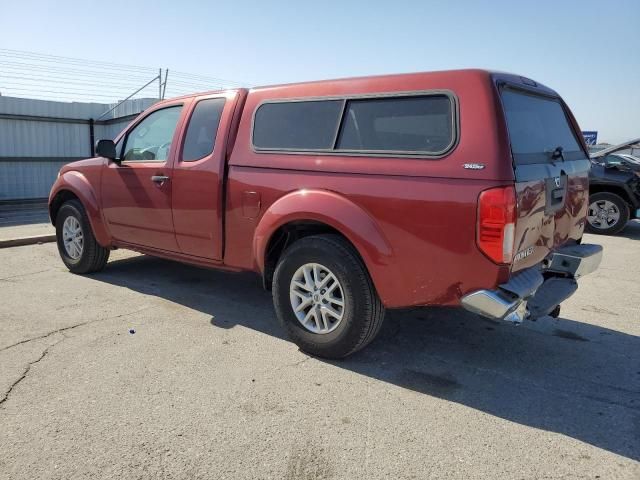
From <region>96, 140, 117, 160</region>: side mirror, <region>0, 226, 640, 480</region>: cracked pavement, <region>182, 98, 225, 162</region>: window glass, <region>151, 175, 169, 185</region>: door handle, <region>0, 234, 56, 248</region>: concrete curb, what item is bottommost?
<region>0, 234, 56, 248</region>: concrete curb

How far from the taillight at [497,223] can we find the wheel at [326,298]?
0.87 metres

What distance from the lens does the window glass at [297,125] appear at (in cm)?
391

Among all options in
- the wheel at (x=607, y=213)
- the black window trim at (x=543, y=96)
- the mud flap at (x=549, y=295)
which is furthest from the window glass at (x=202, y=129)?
the wheel at (x=607, y=213)

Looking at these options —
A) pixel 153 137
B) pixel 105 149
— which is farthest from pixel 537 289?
pixel 105 149

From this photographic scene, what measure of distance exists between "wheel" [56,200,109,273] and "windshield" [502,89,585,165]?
4.59 metres

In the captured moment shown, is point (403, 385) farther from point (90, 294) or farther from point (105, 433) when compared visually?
point (90, 294)

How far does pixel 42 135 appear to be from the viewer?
13.6 metres

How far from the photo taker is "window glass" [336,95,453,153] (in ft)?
11.0

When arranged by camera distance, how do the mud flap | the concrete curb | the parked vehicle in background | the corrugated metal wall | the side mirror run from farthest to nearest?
the corrugated metal wall
the parked vehicle in background
the concrete curb
the side mirror
the mud flap

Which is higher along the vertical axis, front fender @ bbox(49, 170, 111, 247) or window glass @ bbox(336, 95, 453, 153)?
window glass @ bbox(336, 95, 453, 153)

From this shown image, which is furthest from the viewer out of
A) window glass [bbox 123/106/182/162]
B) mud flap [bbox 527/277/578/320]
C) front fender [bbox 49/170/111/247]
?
front fender [bbox 49/170/111/247]

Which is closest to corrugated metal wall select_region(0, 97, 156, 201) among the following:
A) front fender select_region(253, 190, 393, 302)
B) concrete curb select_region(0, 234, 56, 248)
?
concrete curb select_region(0, 234, 56, 248)

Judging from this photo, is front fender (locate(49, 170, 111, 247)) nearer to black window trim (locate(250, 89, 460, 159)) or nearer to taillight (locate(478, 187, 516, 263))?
black window trim (locate(250, 89, 460, 159))

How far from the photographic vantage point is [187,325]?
4.50 m
